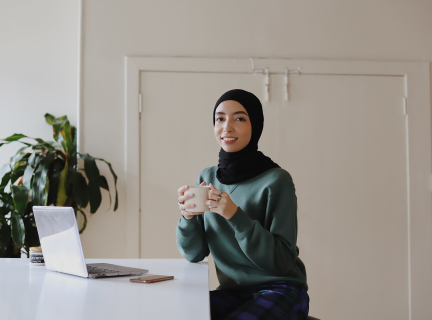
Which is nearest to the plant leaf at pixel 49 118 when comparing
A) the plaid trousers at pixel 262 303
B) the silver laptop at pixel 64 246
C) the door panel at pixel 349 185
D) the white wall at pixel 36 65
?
the white wall at pixel 36 65

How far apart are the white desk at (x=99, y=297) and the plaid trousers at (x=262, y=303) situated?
0.13 meters

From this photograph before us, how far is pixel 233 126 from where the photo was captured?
4.74 feet

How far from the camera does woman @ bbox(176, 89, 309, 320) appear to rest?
1180 mm

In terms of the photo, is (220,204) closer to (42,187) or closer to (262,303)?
(262,303)

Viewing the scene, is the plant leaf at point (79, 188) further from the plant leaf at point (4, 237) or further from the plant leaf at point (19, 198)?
the plant leaf at point (4, 237)

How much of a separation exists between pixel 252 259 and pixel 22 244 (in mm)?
1638

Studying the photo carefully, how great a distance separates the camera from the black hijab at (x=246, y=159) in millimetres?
1423

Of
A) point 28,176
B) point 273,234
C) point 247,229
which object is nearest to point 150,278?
point 247,229

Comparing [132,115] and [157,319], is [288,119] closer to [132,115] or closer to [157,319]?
[132,115]

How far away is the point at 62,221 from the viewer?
1.10 m

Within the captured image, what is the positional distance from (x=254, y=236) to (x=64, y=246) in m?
0.53

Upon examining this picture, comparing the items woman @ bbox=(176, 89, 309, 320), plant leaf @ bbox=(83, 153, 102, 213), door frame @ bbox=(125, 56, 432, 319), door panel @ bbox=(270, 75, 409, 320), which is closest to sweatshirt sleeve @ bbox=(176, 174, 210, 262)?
woman @ bbox=(176, 89, 309, 320)

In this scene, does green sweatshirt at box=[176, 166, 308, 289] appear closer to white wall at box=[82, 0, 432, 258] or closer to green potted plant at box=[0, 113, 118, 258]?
green potted plant at box=[0, 113, 118, 258]

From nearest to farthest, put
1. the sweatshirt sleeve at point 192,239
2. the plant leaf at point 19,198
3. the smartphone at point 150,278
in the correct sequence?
the smartphone at point 150,278, the sweatshirt sleeve at point 192,239, the plant leaf at point 19,198
